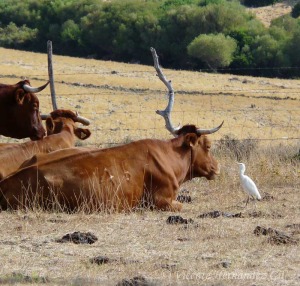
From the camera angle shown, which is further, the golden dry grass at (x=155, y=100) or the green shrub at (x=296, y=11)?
the green shrub at (x=296, y=11)

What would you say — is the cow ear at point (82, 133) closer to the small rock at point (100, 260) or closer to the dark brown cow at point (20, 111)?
the dark brown cow at point (20, 111)

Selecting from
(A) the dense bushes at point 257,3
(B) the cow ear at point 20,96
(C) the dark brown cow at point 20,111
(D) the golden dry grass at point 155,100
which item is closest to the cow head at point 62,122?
(C) the dark brown cow at point 20,111

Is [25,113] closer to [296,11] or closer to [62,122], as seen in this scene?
[62,122]

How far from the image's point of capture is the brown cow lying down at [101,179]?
39.5 feet

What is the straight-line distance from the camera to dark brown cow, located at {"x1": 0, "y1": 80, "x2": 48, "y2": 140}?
14.4 metres

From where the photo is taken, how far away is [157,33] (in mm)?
66938

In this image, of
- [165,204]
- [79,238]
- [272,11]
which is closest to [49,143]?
[165,204]

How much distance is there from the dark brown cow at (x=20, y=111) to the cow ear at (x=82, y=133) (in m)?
0.62

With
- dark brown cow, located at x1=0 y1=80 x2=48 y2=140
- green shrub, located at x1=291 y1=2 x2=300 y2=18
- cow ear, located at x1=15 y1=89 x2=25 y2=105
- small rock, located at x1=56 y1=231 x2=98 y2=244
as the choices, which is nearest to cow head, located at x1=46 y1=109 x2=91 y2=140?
dark brown cow, located at x1=0 y1=80 x2=48 y2=140

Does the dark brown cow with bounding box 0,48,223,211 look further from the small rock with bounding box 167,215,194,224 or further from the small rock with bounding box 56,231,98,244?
the small rock with bounding box 56,231,98,244

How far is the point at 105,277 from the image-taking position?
8477mm

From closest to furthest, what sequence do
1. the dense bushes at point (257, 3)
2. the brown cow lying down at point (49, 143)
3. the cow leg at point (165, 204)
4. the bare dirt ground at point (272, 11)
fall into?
the cow leg at point (165, 204) → the brown cow lying down at point (49, 143) → the bare dirt ground at point (272, 11) → the dense bushes at point (257, 3)

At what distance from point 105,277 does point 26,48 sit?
63.1 m

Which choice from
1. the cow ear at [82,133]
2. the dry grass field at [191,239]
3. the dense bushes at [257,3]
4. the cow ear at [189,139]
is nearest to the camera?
the dry grass field at [191,239]
